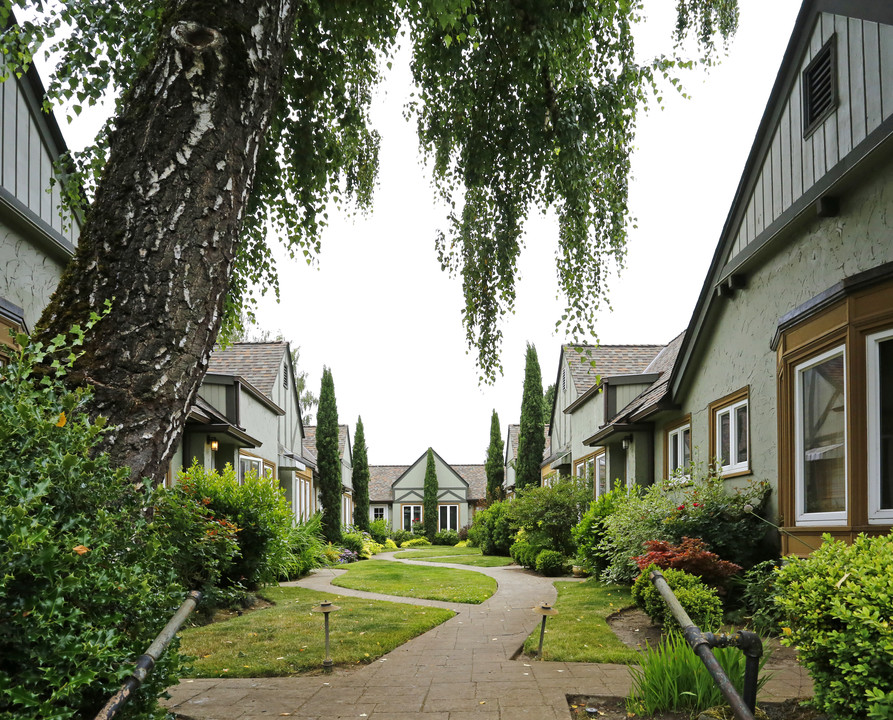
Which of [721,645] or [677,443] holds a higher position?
[677,443]

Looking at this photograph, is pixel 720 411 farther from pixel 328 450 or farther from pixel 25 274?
pixel 328 450

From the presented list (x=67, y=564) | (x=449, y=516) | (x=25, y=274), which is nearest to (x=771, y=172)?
(x=25, y=274)

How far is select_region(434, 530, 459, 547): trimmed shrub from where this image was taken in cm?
3956

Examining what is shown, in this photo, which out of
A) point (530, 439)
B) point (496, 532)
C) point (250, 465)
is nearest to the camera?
point (250, 465)

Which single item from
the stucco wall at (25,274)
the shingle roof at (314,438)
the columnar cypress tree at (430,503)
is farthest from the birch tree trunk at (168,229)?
the columnar cypress tree at (430,503)

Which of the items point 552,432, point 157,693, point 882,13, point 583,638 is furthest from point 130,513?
point 552,432

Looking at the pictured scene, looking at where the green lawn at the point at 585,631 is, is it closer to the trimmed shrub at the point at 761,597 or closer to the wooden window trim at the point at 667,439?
the trimmed shrub at the point at 761,597

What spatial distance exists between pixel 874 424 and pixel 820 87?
12.0ft

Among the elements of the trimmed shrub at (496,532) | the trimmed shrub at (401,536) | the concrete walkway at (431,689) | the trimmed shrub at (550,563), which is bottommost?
the trimmed shrub at (401,536)

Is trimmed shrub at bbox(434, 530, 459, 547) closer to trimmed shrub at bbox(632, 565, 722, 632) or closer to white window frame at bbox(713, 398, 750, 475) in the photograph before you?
white window frame at bbox(713, 398, 750, 475)

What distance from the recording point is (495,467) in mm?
38469

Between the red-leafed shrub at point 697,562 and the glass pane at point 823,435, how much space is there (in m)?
1.21

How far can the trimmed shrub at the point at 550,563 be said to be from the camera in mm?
16234

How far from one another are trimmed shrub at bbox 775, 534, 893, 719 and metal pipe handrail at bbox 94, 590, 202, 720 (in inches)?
113
